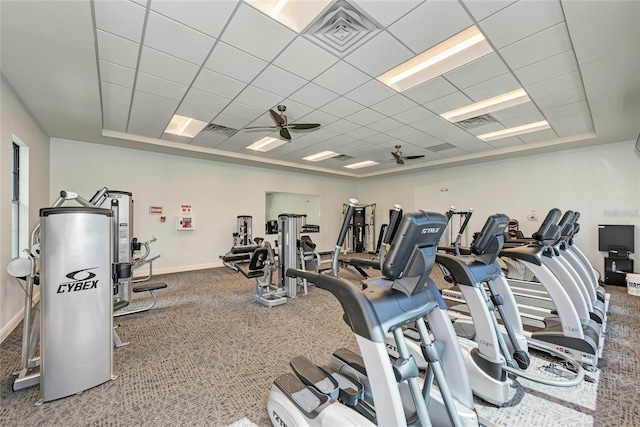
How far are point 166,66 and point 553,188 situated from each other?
7.74 m

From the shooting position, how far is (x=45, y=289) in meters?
1.88

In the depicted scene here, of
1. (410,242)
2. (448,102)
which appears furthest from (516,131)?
(410,242)

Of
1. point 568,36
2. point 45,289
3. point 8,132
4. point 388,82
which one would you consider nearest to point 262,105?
point 388,82

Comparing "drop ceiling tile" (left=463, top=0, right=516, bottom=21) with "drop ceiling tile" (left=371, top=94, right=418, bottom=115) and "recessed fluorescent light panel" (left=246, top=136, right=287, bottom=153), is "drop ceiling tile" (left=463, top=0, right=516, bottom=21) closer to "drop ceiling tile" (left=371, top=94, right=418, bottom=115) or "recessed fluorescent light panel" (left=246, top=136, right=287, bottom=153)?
"drop ceiling tile" (left=371, top=94, right=418, bottom=115)

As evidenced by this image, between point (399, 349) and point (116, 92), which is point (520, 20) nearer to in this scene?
point (399, 349)

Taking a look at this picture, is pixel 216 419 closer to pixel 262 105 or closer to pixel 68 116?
pixel 262 105

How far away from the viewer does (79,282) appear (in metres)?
1.99

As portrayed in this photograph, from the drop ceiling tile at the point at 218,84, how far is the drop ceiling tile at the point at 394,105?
1.97 meters

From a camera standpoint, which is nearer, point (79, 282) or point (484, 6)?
point (79, 282)

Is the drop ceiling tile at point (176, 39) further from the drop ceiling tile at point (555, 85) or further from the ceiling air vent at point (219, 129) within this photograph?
the drop ceiling tile at point (555, 85)

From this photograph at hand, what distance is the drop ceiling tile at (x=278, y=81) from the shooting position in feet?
10.3

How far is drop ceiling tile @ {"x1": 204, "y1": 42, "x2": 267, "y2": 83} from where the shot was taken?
9.00ft

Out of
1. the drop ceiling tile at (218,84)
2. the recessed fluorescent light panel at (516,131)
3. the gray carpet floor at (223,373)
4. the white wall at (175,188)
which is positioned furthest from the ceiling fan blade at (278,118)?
the recessed fluorescent light panel at (516,131)

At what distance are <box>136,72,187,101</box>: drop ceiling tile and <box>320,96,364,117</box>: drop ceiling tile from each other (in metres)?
1.98
